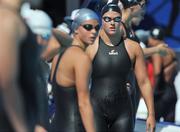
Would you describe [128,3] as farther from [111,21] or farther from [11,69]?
[11,69]

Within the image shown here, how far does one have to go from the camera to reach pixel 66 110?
4.50m

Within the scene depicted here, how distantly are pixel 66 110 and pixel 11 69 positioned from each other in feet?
6.35

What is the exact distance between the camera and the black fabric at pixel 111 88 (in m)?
5.03

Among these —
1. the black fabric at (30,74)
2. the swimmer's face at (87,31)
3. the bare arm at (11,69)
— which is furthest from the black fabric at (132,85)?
the bare arm at (11,69)

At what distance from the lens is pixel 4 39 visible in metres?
2.61

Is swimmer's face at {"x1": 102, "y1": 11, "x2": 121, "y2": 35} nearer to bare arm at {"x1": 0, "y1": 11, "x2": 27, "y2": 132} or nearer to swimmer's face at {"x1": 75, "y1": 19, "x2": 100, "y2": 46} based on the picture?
swimmer's face at {"x1": 75, "y1": 19, "x2": 100, "y2": 46}

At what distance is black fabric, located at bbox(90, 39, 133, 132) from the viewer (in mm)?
5027

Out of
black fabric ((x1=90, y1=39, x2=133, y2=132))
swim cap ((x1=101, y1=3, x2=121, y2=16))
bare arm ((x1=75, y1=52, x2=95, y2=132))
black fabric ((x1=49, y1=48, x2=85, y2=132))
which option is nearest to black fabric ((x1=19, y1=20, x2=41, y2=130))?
bare arm ((x1=75, y1=52, x2=95, y2=132))

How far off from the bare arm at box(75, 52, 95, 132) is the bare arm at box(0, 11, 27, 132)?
156cm

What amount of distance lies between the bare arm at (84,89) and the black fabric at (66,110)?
5.0 inches

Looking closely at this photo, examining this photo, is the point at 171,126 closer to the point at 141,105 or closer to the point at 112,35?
the point at 141,105

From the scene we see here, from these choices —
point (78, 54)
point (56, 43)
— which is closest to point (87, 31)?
point (78, 54)

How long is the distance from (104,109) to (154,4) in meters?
5.93

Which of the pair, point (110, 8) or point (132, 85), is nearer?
point (110, 8)
